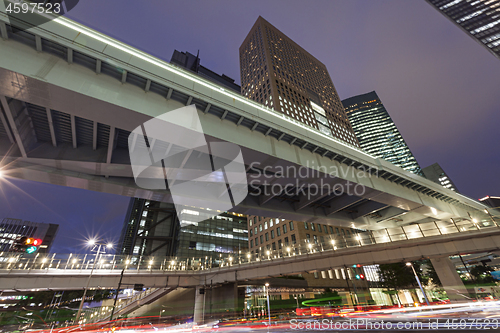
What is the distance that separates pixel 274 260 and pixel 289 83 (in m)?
Result: 71.0

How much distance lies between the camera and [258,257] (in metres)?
28.5

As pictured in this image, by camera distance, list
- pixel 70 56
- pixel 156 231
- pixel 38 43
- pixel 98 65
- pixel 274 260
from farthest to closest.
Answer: pixel 156 231 < pixel 274 260 < pixel 98 65 < pixel 70 56 < pixel 38 43

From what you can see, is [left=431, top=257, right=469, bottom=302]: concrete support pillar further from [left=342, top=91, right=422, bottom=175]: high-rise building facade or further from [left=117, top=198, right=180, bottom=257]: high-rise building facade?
[left=342, top=91, right=422, bottom=175]: high-rise building facade

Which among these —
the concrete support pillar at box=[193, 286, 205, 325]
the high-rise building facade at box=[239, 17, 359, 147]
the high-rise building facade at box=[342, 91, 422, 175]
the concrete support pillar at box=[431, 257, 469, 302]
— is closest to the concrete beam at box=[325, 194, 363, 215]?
the concrete support pillar at box=[431, 257, 469, 302]

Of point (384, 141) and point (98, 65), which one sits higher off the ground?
point (384, 141)

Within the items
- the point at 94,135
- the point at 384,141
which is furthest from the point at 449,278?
the point at 384,141

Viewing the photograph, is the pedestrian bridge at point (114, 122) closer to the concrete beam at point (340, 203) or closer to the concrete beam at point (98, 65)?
the concrete beam at point (98, 65)

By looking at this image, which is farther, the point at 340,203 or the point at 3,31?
the point at 340,203

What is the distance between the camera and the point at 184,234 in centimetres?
6912

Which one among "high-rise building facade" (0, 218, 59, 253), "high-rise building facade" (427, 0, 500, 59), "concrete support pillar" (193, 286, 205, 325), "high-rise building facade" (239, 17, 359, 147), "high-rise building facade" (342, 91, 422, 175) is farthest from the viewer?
"high-rise building facade" (342, 91, 422, 175)

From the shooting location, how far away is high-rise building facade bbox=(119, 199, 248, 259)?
69.9 m

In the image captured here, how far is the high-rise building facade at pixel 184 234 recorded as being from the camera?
69.9m

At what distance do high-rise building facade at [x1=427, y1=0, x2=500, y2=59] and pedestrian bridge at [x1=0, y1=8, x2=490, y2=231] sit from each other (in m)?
103

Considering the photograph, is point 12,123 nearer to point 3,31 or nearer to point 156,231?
point 3,31
